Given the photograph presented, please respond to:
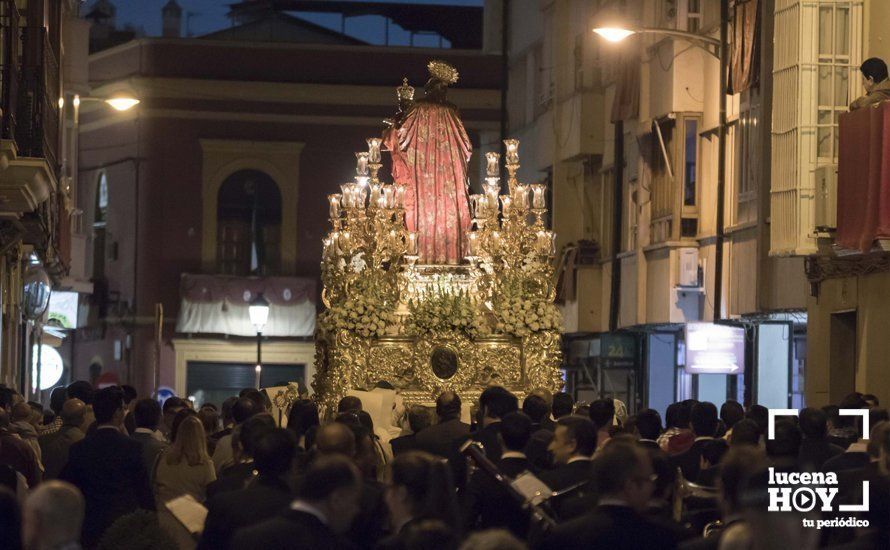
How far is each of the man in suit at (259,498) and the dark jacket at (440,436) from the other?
4.15 metres

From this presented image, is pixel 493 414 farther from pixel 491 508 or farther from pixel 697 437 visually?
pixel 491 508

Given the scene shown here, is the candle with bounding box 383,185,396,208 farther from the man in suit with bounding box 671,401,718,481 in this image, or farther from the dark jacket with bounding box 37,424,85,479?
the dark jacket with bounding box 37,424,85,479

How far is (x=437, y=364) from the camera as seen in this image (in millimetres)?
21812

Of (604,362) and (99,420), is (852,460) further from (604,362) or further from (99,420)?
(604,362)

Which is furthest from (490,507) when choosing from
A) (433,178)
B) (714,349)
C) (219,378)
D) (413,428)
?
(219,378)

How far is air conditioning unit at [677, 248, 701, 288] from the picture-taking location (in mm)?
29188

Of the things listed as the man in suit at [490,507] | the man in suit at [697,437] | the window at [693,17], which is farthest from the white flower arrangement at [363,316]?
the man in suit at [490,507]

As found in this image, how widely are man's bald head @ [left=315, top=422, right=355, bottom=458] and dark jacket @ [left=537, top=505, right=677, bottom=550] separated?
78.3 inches

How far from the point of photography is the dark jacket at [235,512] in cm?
870

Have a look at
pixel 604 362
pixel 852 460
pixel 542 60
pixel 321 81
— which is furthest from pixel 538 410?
pixel 321 81

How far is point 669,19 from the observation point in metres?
31.2

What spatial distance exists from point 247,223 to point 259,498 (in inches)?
1526

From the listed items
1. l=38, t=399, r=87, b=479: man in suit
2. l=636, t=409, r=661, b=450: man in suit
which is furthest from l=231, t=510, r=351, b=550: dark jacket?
l=38, t=399, r=87, b=479: man in suit

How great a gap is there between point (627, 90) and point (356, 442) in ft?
70.5
